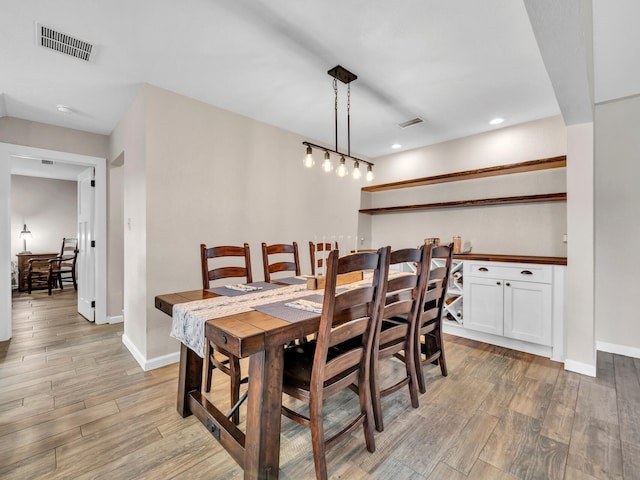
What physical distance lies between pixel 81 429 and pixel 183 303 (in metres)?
1.03

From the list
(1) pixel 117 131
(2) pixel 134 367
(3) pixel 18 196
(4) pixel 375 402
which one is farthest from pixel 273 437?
(3) pixel 18 196

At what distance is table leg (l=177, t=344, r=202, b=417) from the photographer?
1.86 metres

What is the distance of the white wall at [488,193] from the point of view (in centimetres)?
330

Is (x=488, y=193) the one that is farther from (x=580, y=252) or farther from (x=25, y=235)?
(x=25, y=235)

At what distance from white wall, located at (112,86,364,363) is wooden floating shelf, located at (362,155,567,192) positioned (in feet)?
5.68

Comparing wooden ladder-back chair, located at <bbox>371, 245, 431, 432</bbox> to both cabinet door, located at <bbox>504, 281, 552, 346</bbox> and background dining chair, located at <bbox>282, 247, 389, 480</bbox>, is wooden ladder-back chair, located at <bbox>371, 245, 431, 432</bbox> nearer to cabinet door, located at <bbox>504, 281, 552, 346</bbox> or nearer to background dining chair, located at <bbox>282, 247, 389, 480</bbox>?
background dining chair, located at <bbox>282, 247, 389, 480</bbox>

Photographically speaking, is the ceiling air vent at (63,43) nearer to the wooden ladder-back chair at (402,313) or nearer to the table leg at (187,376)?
the table leg at (187,376)

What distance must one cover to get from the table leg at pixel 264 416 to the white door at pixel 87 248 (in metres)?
3.65

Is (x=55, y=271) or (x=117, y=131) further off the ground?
(x=117, y=131)

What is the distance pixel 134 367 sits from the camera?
8.62 feet

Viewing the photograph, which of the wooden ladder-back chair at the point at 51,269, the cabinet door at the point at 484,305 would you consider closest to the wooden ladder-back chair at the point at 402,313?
the cabinet door at the point at 484,305

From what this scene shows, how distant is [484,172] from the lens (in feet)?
12.0

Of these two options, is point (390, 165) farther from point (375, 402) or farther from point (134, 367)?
point (134, 367)

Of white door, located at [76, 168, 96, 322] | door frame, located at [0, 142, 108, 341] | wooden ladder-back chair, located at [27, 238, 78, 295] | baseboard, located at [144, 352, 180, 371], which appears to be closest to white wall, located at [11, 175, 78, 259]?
wooden ladder-back chair, located at [27, 238, 78, 295]
